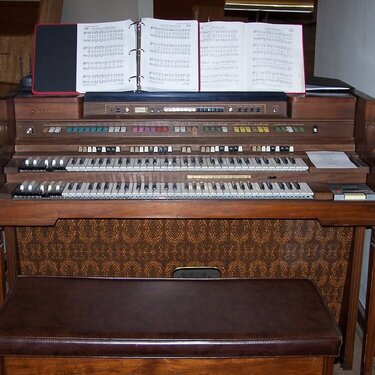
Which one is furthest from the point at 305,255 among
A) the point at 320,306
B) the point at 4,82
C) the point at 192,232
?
the point at 4,82

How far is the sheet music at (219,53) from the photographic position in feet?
7.27

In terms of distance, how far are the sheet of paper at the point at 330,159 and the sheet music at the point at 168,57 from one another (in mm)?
496

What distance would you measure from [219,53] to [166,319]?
103cm

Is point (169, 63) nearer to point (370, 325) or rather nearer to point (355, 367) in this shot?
point (370, 325)

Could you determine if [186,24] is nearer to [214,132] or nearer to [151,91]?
[151,91]

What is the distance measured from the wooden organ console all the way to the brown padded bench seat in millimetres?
228

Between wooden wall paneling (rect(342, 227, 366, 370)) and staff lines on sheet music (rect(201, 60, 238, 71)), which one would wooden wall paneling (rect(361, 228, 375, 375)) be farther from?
staff lines on sheet music (rect(201, 60, 238, 71))

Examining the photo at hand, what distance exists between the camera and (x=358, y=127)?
217 centimetres

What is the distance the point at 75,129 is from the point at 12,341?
33.9 inches

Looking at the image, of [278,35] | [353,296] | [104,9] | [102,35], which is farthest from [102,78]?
[104,9]

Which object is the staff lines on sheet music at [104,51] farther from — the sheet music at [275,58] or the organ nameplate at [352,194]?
the organ nameplate at [352,194]

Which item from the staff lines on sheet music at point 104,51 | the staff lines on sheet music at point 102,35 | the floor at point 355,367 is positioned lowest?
the floor at point 355,367

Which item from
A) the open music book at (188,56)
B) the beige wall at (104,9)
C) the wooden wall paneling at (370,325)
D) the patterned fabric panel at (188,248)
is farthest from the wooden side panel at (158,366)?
the beige wall at (104,9)

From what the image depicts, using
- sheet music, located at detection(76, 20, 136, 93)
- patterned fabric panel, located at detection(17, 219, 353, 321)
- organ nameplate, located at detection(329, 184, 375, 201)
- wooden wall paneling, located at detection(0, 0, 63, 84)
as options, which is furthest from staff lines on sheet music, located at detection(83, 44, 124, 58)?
wooden wall paneling, located at detection(0, 0, 63, 84)
